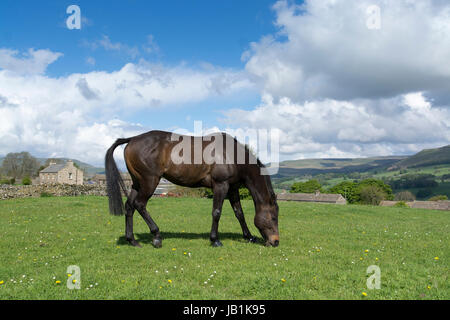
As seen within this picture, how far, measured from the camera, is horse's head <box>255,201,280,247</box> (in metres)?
8.87

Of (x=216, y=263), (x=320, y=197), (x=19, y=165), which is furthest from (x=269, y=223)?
(x=19, y=165)

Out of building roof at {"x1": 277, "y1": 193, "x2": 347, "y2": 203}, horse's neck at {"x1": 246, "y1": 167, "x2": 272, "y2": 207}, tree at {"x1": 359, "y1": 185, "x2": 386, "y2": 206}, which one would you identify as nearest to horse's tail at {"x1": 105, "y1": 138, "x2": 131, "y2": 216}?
horse's neck at {"x1": 246, "y1": 167, "x2": 272, "y2": 207}

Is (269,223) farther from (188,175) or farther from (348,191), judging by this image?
(348,191)

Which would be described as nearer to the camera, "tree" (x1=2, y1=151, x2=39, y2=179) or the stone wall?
the stone wall

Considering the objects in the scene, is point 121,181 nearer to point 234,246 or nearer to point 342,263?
point 234,246

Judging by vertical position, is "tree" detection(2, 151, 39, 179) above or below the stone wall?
above

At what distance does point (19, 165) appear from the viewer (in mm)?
88000

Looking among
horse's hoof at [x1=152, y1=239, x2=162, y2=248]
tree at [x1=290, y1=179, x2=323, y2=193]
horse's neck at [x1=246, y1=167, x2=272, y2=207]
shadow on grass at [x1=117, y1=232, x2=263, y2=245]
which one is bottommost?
tree at [x1=290, y1=179, x2=323, y2=193]

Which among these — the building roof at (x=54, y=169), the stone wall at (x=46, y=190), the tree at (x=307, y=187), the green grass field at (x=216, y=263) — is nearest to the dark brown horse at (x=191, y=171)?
the green grass field at (x=216, y=263)

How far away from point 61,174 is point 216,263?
78.1 m

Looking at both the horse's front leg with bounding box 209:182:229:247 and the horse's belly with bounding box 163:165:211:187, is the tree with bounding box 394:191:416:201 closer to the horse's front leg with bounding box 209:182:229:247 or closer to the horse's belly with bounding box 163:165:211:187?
the horse's front leg with bounding box 209:182:229:247

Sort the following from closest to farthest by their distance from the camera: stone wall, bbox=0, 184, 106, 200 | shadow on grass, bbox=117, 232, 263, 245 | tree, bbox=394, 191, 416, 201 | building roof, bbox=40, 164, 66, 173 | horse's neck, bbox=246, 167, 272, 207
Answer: horse's neck, bbox=246, 167, 272, 207 < shadow on grass, bbox=117, 232, 263, 245 < stone wall, bbox=0, 184, 106, 200 < building roof, bbox=40, 164, 66, 173 < tree, bbox=394, 191, 416, 201

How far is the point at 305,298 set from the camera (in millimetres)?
4953

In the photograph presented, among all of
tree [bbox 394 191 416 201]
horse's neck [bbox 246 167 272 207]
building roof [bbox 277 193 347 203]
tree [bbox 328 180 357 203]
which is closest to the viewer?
horse's neck [bbox 246 167 272 207]
